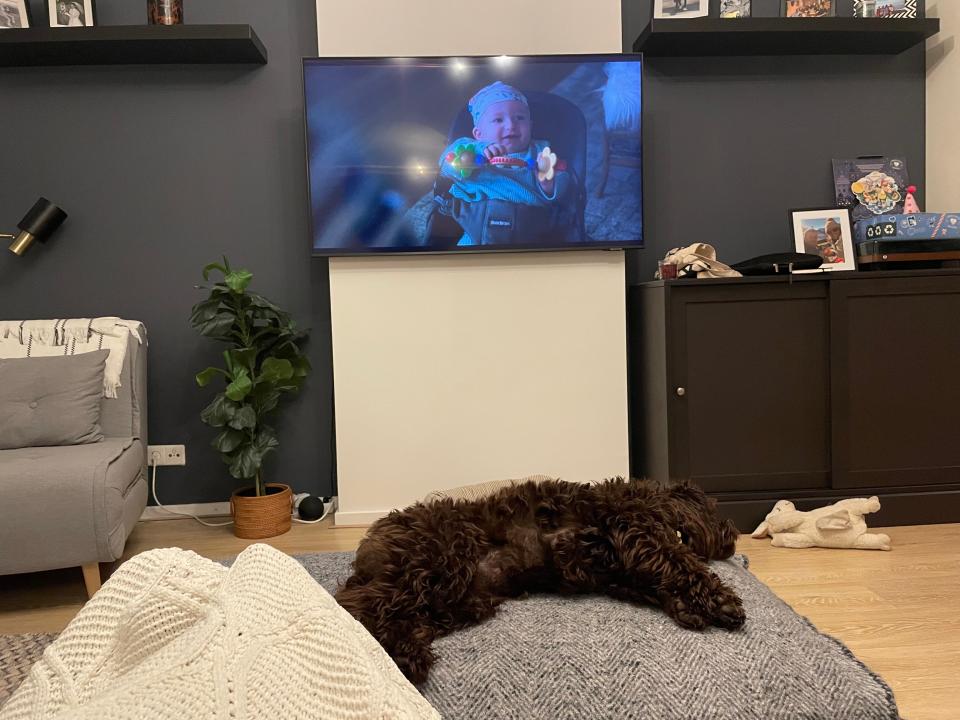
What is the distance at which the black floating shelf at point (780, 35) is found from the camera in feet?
10.0

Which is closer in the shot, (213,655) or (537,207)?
(213,655)

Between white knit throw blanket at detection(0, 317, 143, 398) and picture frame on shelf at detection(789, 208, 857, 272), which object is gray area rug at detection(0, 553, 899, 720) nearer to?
white knit throw blanket at detection(0, 317, 143, 398)

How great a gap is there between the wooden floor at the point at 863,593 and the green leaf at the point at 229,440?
39cm

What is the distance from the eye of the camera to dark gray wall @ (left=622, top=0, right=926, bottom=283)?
338 cm

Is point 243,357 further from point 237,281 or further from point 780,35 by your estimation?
point 780,35

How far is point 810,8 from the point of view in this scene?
10.7 feet

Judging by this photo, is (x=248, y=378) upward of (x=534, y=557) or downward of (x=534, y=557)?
upward

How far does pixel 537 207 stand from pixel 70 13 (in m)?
2.14

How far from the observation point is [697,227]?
3.43 metres

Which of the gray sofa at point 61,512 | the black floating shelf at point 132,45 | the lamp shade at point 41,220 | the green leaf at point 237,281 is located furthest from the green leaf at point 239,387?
the black floating shelf at point 132,45

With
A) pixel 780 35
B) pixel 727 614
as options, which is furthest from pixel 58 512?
pixel 780 35

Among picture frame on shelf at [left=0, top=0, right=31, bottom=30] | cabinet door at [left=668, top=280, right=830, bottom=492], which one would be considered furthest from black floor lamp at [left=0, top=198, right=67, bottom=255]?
cabinet door at [left=668, top=280, right=830, bottom=492]

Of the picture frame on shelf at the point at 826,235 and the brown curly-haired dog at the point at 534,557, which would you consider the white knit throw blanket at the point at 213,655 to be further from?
the picture frame on shelf at the point at 826,235

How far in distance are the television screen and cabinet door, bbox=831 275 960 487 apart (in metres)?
1.10
